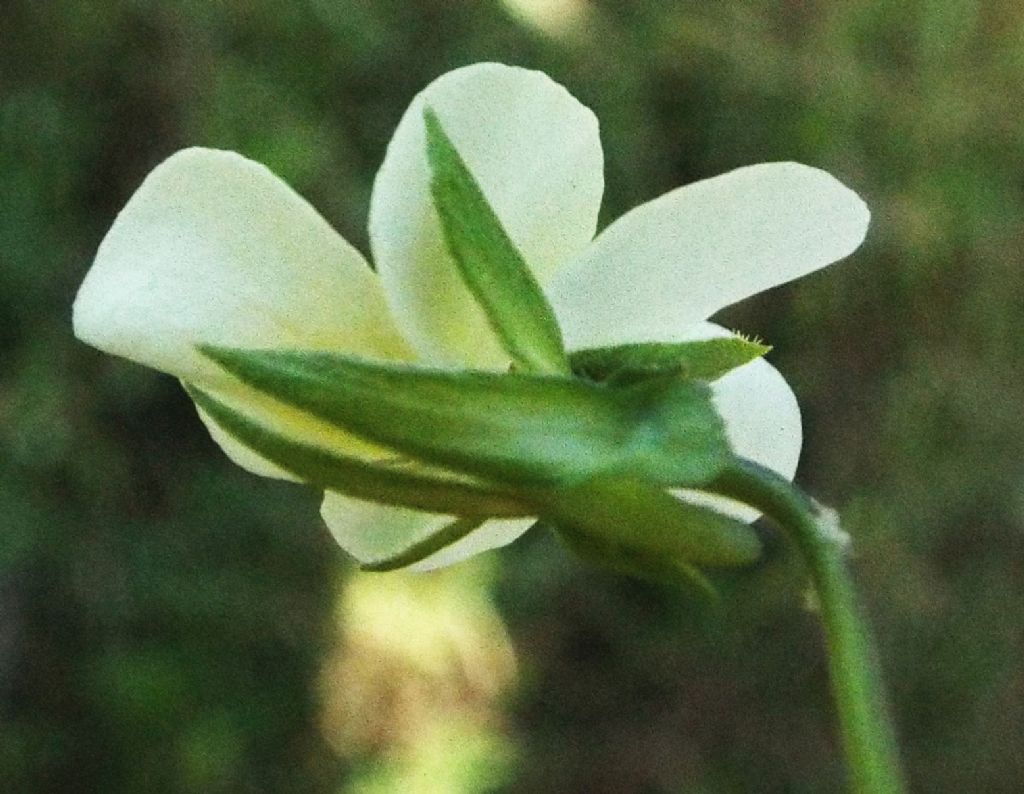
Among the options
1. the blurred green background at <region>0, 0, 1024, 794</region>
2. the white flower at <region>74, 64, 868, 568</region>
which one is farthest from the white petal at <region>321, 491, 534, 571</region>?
the blurred green background at <region>0, 0, 1024, 794</region>

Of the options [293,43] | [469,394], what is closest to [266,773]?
[293,43]

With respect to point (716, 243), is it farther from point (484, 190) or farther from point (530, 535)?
point (530, 535)

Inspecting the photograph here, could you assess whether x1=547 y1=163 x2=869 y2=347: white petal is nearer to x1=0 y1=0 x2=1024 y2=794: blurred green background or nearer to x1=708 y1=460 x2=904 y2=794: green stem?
x1=708 y1=460 x2=904 y2=794: green stem

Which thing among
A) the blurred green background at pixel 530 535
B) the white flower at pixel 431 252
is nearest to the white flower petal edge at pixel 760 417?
the white flower at pixel 431 252

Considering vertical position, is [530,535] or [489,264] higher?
[489,264]

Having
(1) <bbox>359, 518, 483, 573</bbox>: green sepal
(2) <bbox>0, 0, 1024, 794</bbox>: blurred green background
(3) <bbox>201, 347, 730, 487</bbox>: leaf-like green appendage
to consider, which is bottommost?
(2) <bbox>0, 0, 1024, 794</bbox>: blurred green background

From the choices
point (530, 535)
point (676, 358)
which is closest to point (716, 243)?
point (676, 358)
